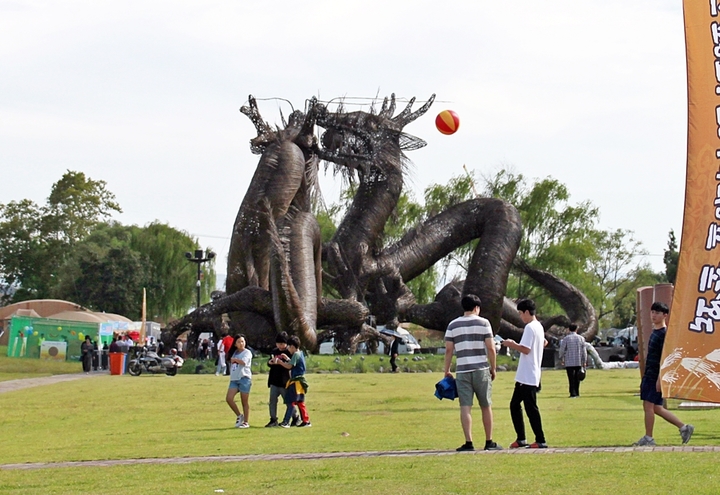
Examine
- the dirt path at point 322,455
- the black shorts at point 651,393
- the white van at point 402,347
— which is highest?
the white van at point 402,347

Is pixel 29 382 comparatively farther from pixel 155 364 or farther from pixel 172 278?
pixel 172 278

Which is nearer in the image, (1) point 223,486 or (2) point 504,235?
(1) point 223,486

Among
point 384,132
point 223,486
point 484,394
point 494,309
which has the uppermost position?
point 384,132

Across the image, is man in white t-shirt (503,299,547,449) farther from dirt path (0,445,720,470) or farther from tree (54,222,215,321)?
tree (54,222,215,321)

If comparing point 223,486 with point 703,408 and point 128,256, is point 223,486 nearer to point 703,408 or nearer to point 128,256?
point 703,408

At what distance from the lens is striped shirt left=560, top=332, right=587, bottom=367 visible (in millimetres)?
24141

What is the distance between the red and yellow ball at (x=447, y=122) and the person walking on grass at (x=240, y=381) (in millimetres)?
16017

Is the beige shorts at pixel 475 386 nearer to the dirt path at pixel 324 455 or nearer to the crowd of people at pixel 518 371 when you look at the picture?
the crowd of people at pixel 518 371

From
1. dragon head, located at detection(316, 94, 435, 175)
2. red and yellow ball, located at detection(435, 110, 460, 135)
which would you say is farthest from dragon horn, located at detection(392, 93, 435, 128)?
red and yellow ball, located at detection(435, 110, 460, 135)

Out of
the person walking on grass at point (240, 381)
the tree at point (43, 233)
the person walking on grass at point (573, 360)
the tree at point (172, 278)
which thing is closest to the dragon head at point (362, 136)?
the person walking on grass at point (573, 360)

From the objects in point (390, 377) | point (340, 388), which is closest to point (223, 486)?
point (340, 388)

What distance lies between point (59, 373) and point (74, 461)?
2830 centimetres

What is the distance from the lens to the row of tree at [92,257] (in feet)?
276

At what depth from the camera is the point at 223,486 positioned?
1049 centimetres
